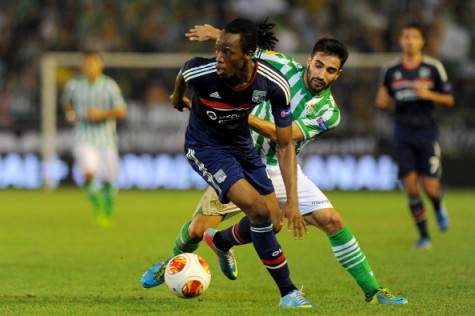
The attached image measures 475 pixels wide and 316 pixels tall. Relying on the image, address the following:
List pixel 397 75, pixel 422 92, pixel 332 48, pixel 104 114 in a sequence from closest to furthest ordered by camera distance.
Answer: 1. pixel 332 48
2. pixel 422 92
3. pixel 397 75
4. pixel 104 114

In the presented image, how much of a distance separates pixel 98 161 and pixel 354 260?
8.19 m

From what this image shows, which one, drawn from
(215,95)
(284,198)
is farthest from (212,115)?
(284,198)

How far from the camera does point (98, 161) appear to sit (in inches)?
565

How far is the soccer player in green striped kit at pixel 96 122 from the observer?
45.9 ft

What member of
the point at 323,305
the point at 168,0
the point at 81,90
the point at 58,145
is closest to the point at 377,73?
A: the point at 168,0

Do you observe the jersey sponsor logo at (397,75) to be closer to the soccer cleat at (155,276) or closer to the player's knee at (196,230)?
the player's knee at (196,230)

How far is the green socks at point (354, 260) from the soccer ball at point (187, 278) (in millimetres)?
911

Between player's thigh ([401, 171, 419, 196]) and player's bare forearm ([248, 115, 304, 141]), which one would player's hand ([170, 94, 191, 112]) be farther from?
player's thigh ([401, 171, 419, 196])

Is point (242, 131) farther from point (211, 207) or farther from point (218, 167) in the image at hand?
point (211, 207)

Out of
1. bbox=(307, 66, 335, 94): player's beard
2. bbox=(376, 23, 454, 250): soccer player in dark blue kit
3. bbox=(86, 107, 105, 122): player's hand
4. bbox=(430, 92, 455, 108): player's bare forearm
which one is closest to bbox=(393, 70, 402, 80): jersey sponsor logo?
bbox=(376, 23, 454, 250): soccer player in dark blue kit

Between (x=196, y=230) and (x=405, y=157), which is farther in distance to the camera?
(x=405, y=157)

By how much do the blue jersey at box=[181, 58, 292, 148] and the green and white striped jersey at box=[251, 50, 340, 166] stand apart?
0.58m

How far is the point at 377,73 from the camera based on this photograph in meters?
21.2

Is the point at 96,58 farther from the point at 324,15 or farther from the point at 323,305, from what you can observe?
the point at 324,15
